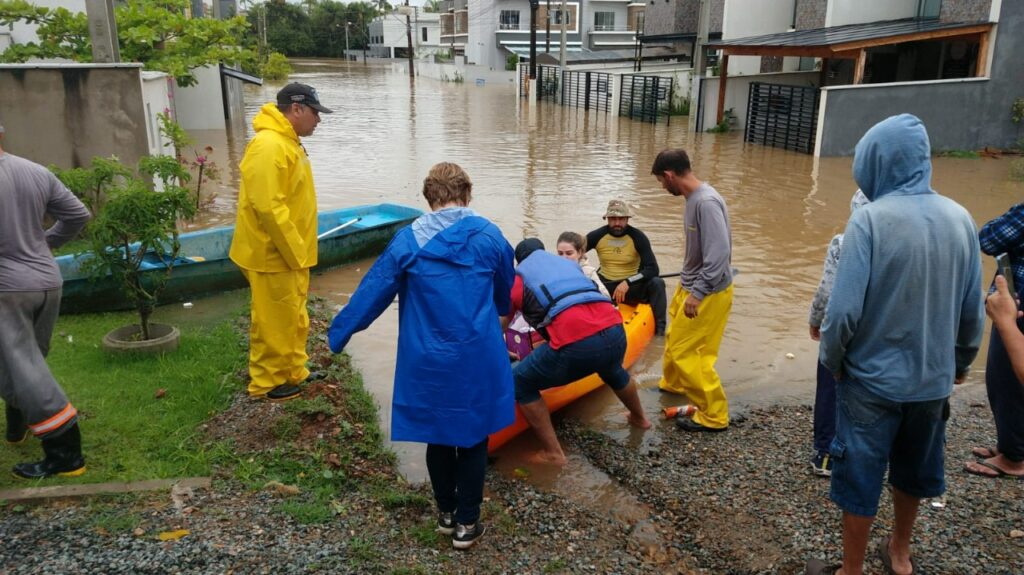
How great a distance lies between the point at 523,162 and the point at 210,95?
10.1 metres

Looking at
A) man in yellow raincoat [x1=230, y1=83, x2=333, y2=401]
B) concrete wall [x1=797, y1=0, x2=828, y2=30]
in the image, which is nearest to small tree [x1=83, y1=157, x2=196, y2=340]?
man in yellow raincoat [x1=230, y1=83, x2=333, y2=401]

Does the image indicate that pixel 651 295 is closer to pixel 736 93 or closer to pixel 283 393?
pixel 283 393

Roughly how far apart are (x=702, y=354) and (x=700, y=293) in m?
0.53

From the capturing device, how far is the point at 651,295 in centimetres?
713

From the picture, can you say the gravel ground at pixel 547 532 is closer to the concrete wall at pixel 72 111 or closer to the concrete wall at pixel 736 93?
the concrete wall at pixel 72 111

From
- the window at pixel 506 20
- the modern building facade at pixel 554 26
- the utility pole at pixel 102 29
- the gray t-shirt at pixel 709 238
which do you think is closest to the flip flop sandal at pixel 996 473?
the gray t-shirt at pixel 709 238

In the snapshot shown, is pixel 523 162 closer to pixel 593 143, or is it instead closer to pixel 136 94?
pixel 593 143

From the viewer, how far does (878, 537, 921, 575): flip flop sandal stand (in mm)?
3457

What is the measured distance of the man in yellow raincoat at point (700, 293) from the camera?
4.83 m

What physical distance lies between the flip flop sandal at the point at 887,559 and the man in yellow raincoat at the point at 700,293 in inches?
67.2

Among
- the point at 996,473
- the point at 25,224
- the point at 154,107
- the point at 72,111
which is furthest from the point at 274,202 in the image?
the point at 154,107

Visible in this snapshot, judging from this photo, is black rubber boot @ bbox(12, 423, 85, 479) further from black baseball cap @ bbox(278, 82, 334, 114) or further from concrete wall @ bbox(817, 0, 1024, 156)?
concrete wall @ bbox(817, 0, 1024, 156)

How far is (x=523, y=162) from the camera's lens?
731 inches

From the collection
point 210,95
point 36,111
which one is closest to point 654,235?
point 36,111
